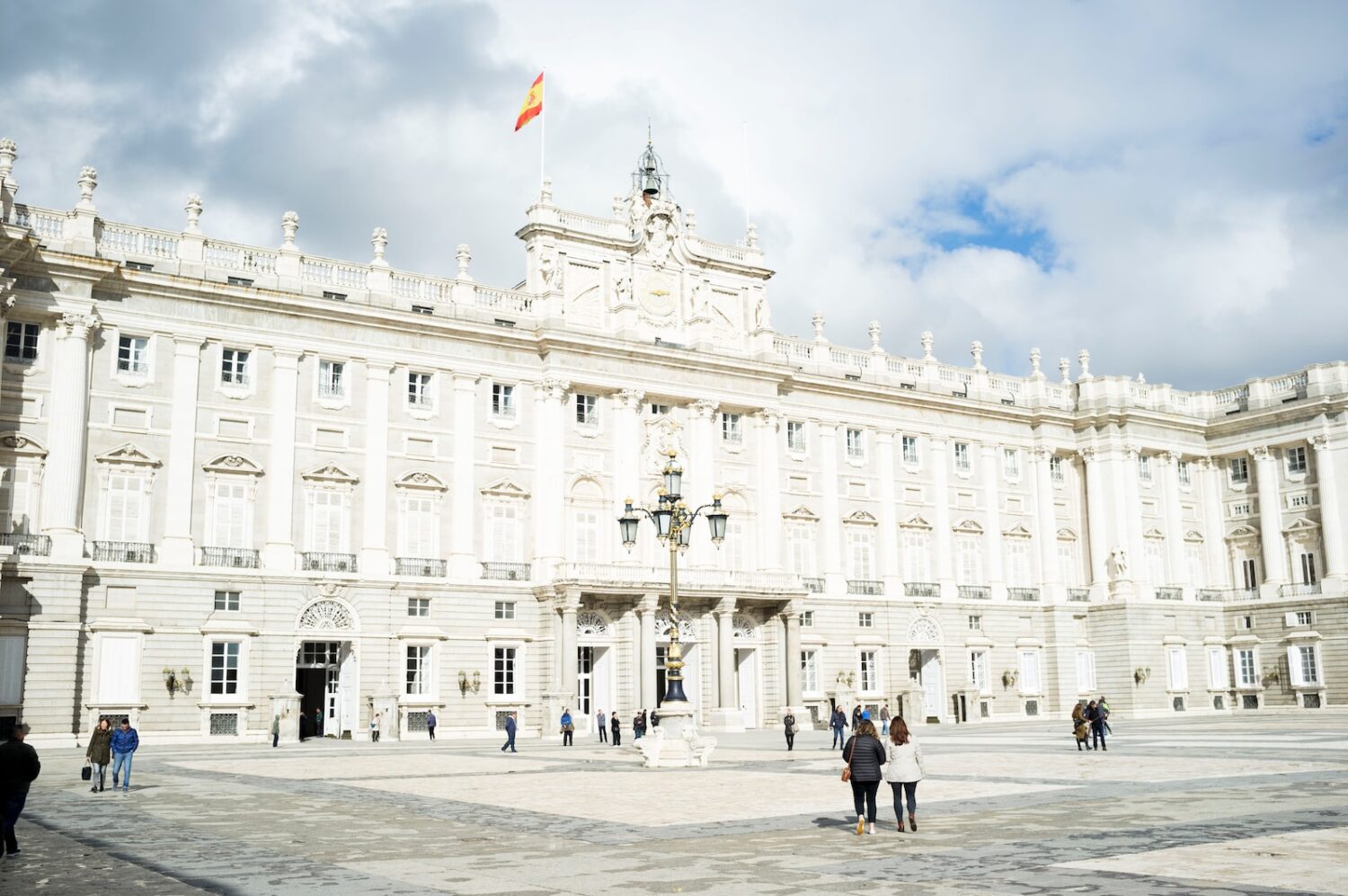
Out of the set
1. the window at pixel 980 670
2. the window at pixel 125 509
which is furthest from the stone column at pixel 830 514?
the window at pixel 125 509

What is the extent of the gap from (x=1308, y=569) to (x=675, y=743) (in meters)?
45.0

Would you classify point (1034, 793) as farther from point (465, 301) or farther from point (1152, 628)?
point (1152, 628)

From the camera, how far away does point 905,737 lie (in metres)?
15.5

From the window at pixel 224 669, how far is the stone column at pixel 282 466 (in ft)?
9.75

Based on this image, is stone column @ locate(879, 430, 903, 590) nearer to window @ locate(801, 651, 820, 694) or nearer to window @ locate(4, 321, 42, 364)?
window @ locate(801, 651, 820, 694)

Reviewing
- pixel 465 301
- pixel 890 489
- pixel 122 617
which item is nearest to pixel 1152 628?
pixel 890 489

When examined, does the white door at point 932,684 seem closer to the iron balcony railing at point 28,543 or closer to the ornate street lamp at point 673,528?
the ornate street lamp at point 673,528

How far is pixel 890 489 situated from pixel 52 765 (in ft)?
122

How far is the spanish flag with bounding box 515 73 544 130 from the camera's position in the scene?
160ft

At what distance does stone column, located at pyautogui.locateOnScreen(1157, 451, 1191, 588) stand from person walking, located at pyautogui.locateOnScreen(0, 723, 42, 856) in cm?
5870

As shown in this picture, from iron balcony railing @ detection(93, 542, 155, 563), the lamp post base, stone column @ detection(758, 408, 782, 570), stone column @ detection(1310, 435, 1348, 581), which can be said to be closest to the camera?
the lamp post base

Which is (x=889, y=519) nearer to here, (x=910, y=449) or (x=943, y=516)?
(x=943, y=516)

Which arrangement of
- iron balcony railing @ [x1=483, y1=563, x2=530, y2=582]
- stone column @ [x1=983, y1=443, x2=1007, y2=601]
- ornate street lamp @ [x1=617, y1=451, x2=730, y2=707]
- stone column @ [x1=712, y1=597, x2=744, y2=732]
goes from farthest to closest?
1. stone column @ [x1=983, y1=443, x2=1007, y2=601]
2. stone column @ [x1=712, y1=597, x2=744, y2=732]
3. iron balcony railing @ [x1=483, y1=563, x2=530, y2=582]
4. ornate street lamp @ [x1=617, y1=451, x2=730, y2=707]

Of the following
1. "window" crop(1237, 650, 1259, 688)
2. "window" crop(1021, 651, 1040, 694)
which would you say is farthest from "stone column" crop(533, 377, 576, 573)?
"window" crop(1237, 650, 1259, 688)
